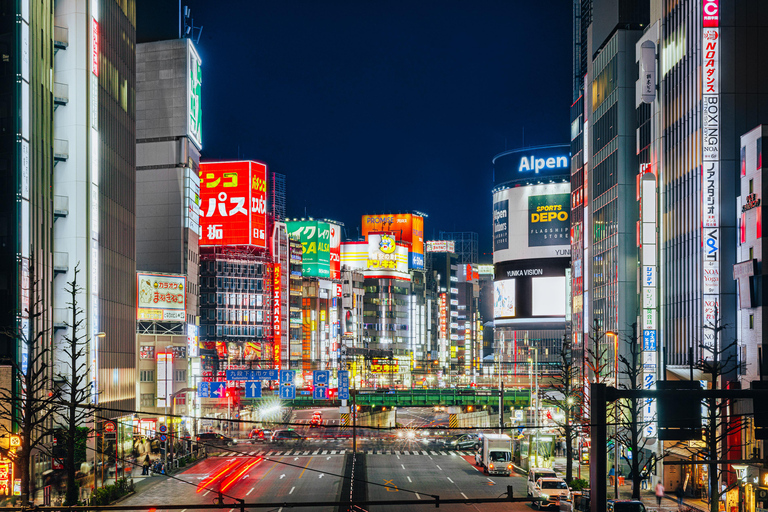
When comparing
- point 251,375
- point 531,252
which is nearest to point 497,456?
point 251,375

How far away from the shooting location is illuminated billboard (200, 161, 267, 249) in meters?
146

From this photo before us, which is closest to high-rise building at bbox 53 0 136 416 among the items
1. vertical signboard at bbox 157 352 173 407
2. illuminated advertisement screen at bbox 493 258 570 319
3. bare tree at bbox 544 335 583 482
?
vertical signboard at bbox 157 352 173 407

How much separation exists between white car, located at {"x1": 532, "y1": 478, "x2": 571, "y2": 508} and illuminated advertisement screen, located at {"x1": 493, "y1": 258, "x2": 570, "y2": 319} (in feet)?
356

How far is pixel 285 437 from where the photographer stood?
355 ft

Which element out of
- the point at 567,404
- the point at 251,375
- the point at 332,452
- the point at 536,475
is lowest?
the point at 332,452

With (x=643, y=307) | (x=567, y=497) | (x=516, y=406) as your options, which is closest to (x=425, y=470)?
(x=643, y=307)

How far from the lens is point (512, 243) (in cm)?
16500

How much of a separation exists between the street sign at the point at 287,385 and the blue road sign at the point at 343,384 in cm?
394

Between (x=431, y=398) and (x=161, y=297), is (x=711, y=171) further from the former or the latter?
(x=161, y=297)

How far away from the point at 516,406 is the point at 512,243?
180 feet

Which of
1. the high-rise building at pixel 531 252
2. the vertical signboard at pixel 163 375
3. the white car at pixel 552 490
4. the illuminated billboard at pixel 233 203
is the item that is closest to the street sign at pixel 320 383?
the vertical signboard at pixel 163 375

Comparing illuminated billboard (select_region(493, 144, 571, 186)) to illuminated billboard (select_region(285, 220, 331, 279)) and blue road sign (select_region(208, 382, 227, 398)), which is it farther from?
blue road sign (select_region(208, 382, 227, 398))

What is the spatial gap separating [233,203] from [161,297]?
169ft

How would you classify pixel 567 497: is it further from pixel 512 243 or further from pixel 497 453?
pixel 512 243
